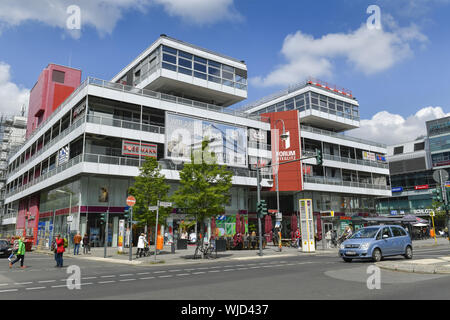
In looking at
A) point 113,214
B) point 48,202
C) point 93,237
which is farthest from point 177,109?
point 48,202

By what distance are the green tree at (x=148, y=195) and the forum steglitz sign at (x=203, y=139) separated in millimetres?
8491

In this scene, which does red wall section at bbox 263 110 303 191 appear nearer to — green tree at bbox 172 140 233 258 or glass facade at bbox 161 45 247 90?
glass facade at bbox 161 45 247 90

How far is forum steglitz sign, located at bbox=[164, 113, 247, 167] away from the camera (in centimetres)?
3484

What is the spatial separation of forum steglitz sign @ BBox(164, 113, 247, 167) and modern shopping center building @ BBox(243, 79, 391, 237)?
6.00m

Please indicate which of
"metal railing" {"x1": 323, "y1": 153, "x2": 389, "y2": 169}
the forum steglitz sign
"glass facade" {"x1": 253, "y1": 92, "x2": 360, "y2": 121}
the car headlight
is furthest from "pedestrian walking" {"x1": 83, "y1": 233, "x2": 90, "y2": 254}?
"glass facade" {"x1": 253, "y1": 92, "x2": 360, "y2": 121}

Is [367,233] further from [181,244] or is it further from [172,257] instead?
[181,244]

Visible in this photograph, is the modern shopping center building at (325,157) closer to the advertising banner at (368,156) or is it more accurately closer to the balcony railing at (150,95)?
the advertising banner at (368,156)

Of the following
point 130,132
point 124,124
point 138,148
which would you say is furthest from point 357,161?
point 124,124

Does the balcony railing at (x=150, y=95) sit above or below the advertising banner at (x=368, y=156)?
above

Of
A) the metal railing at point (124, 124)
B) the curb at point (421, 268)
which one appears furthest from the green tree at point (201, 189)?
the metal railing at point (124, 124)

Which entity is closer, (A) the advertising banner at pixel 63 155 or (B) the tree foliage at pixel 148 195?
(B) the tree foliage at pixel 148 195

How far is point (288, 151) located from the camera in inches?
1713

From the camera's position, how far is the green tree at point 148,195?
2455 centimetres
